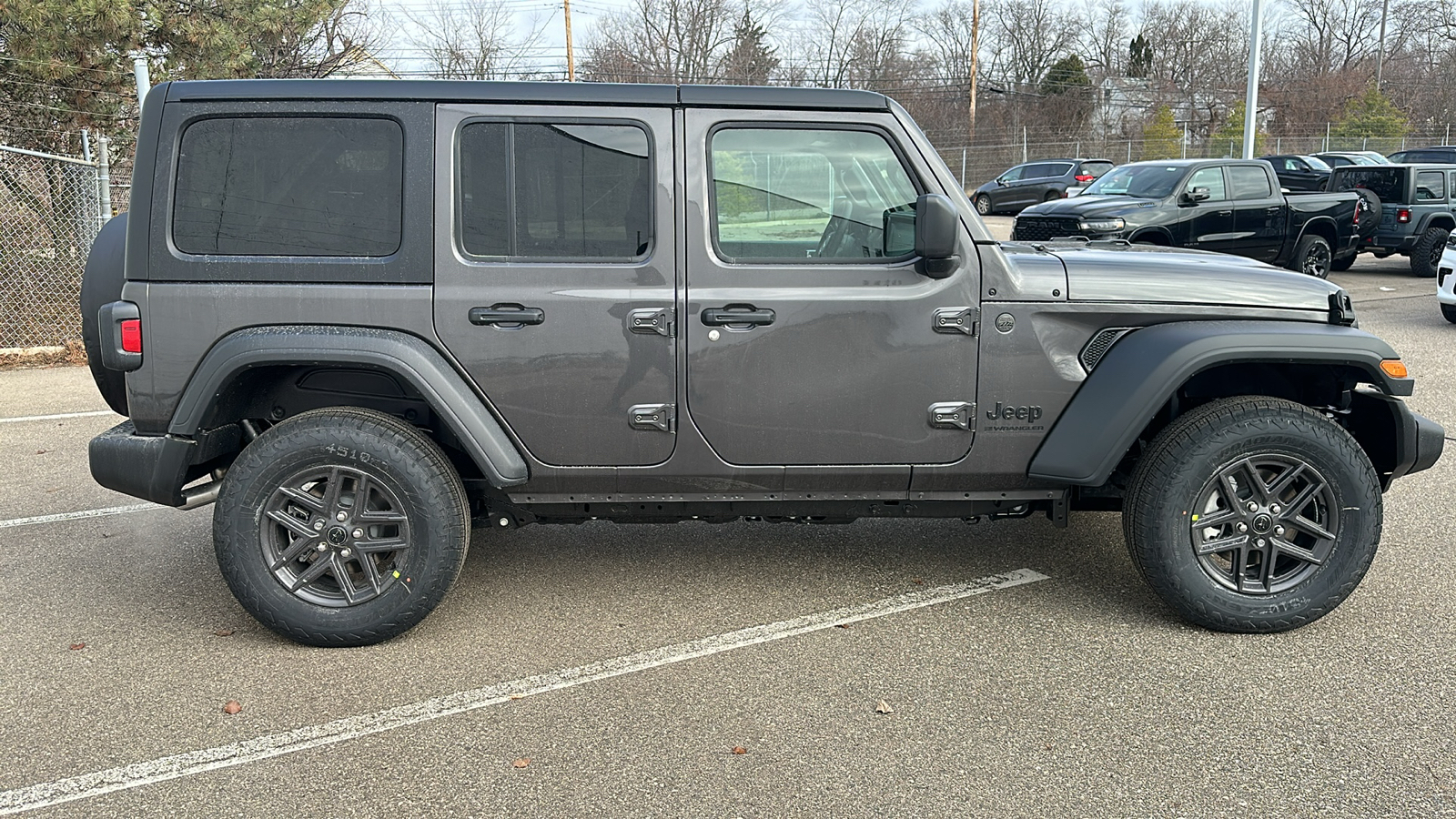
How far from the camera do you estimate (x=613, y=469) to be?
13.6 feet

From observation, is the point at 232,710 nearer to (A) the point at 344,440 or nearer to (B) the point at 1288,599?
(A) the point at 344,440

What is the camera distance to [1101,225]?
1306cm

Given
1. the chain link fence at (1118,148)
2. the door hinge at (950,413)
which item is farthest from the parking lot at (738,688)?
the chain link fence at (1118,148)

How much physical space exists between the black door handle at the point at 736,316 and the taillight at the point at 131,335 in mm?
1947

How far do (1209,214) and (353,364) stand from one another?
12519 millimetres

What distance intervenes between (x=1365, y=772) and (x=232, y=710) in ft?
11.0

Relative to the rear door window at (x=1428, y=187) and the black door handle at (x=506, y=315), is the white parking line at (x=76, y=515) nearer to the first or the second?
the black door handle at (x=506, y=315)

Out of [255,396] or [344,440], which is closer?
[344,440]

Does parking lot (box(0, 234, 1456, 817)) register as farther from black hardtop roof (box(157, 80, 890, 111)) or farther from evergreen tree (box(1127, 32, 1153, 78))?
evergreen tree (box(1127, 32, 1153, 78))

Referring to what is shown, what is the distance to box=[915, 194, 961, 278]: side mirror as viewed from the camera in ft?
12.7

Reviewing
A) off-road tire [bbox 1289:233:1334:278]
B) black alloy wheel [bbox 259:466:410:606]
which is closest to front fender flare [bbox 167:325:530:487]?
black alloy wheel [bbox 259:466:410:606]

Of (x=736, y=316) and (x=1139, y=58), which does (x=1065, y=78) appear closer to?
(x=1139, y=58)

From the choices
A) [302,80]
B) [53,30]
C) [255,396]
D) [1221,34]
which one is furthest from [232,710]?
[1221,34]

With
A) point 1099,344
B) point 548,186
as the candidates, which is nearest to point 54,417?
point 548,186
